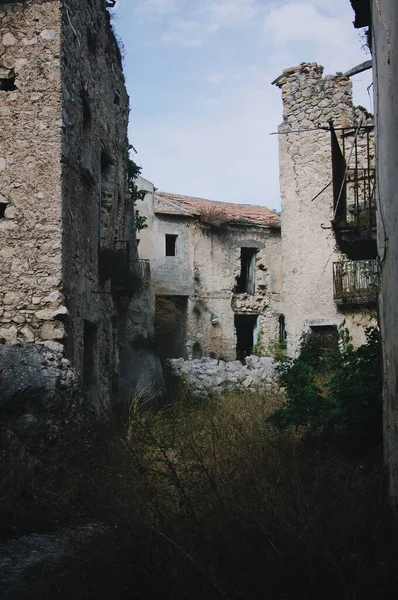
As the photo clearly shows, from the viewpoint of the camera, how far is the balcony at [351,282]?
19.6 meters

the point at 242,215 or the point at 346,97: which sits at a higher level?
the point at 346,97

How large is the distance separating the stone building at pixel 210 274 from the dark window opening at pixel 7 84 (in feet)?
54.8

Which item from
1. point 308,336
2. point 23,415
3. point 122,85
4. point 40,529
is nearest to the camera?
point 40,529

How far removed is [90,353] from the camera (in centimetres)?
1104

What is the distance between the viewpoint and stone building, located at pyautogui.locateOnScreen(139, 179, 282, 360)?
26547 millimetres

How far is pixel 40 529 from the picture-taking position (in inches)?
258

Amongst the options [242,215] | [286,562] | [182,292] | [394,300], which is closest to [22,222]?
[394,300]

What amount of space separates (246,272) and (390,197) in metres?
22.9

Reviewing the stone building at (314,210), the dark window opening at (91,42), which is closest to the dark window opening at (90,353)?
the dark window opening at (91,42)

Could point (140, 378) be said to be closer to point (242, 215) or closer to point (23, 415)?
point (23, 415)

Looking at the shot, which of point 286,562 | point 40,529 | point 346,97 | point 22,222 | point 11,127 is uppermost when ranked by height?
point 346,97

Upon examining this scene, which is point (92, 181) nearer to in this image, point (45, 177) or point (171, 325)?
point (45, 177)

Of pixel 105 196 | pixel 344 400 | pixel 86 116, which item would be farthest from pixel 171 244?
pixel 344 400

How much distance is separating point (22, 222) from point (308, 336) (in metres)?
13.1
